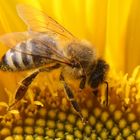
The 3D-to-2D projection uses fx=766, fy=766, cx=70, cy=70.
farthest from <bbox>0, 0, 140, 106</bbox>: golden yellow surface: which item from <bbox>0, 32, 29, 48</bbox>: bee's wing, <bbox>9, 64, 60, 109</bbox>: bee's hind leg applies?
<bbox>0, 32, 29, 48</bbox>: bee's wing

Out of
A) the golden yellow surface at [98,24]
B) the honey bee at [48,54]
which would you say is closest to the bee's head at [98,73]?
the honey bee at [48,54]

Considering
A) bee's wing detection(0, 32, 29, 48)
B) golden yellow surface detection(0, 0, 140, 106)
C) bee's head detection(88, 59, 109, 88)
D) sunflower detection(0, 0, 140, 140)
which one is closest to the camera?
bee's wing detection(0, 32, 29, 48)

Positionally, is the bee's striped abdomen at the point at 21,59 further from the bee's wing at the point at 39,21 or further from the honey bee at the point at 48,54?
the bee's wing at the point at 39,21

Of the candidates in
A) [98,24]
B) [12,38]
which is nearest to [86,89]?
[98,24]

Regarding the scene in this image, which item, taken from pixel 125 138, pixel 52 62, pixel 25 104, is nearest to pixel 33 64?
pixel 52 62

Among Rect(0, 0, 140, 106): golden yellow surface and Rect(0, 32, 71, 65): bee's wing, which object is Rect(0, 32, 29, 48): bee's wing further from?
Rect(0, 0, 140, 106): golden yellow surface

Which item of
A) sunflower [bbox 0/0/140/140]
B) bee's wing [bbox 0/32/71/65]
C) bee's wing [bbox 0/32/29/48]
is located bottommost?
sunflower [bbox 0/0/140/140]

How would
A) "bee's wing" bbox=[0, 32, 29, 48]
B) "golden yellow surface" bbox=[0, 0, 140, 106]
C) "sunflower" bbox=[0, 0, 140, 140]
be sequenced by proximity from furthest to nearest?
1. "golden yellow surface" bbox=[0, 0, 140, 106]
2. "sunflower" bbox=[0, 0, 140, 140]
3. "bee's wing" bbox=[0, 32, 29, 48]

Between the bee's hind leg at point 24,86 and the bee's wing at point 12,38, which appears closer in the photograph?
the bee's wing at point 12,38
